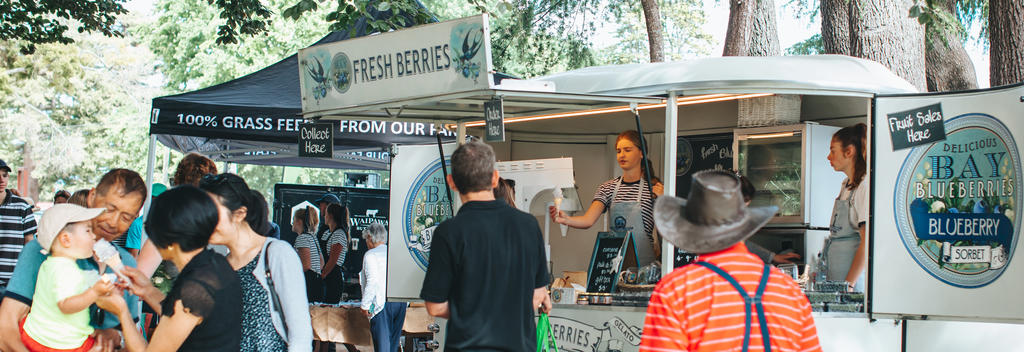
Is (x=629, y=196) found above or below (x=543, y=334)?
above

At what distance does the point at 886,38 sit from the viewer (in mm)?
11039

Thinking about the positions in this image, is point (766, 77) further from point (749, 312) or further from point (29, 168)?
point (29, 168)

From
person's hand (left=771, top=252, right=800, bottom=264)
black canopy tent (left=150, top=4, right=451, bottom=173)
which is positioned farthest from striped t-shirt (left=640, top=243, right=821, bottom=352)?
black canopy tent (left=150, top=4, right=451, bottom=173)

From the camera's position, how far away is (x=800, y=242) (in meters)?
7.54

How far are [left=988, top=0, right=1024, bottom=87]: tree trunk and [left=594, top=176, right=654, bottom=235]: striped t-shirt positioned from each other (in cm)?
534

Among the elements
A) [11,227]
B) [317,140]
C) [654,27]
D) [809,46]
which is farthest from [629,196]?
[809,46]

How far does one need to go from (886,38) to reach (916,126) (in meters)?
5.73

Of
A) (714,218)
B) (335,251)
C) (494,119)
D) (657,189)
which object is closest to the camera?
(714,218)

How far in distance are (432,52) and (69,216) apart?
2.38m

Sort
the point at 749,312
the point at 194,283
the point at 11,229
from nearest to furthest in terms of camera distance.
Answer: the point at 749,312 → the point at 194,283 → the point at 11,229

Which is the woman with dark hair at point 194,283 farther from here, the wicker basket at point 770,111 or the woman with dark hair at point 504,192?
the wicker basket at point 770,111

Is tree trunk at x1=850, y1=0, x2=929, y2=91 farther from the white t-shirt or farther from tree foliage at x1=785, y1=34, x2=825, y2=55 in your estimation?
tree foliage at x1=785, y1=34, x2=825, y2=55

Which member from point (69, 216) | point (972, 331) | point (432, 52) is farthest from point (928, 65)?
point (69, 216)

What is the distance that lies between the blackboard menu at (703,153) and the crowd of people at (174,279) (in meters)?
4.65
